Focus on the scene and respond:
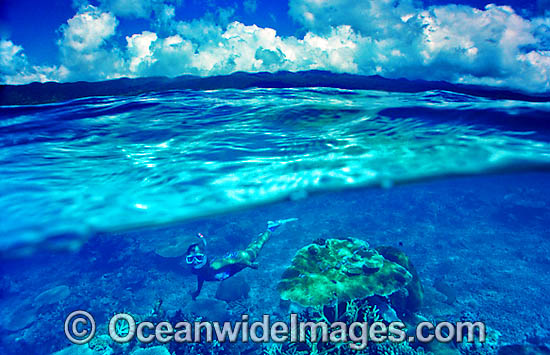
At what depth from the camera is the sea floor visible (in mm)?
12398

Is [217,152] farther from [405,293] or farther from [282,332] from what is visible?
[405,293]

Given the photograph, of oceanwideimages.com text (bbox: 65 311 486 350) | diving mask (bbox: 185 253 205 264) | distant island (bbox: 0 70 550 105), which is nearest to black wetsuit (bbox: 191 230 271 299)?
diving mask (bbox: 185 253 205 264)

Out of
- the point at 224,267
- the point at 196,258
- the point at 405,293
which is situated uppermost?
the point at 196,258

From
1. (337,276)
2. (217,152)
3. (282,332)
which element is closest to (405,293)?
(337,276)

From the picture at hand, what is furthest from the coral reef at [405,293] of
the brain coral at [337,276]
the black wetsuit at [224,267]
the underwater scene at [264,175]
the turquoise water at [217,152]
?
the black wetsuit at [224,267]

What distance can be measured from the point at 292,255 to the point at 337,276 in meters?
10.1

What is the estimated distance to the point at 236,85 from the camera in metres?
10.7

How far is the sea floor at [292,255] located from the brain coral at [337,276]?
63.2 inches

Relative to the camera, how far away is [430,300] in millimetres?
11711

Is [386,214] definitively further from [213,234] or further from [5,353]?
[5,353]

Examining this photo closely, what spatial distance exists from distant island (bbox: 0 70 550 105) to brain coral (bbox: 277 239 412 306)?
6.44 m

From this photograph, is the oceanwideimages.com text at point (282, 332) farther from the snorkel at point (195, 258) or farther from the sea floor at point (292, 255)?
the snorkel at point (195, 258)

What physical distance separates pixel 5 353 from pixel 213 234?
1258 cm

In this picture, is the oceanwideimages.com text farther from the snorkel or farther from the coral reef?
the snorkel
